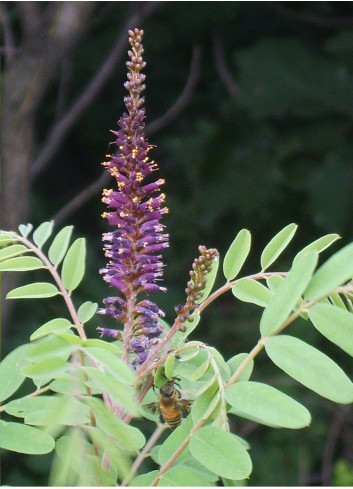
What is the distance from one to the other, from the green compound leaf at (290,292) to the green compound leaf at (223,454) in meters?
0.07

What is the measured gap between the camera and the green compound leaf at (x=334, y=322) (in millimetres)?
443

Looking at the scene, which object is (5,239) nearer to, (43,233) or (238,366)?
(43,233)

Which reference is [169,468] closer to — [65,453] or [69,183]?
[65,453]

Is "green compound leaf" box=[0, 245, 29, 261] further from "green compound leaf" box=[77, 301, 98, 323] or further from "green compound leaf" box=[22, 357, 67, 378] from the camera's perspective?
"green compound leaf" box=[22, 357, 67, 378]

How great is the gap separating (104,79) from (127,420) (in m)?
1.47

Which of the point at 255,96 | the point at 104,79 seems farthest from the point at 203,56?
the point at 104,79

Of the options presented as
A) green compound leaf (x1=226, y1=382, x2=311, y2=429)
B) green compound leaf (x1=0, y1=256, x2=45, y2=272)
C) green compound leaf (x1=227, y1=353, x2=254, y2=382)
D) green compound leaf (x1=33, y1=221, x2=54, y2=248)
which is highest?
green compound leaf (x1=33, y1=221, x2=54, y2=248)

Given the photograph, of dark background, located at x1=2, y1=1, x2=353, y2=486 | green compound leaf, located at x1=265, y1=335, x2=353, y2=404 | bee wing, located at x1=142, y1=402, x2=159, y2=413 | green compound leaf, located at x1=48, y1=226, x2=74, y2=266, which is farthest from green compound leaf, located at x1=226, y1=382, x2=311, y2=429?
dark background, located at x1=2, y1=1, x2=353, y2=486

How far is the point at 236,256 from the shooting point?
22.7 inches

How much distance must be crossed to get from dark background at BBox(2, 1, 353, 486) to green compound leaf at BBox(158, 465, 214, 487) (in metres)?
1.38

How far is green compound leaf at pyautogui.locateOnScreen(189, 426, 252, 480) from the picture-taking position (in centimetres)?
44

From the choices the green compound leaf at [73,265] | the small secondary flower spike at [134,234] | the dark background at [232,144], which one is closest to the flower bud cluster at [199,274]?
the small secondary flower spike at [134,234]

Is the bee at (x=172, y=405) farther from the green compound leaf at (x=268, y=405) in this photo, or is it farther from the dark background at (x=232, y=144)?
the dark background at (x=232, y=144)

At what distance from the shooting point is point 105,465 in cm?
47
